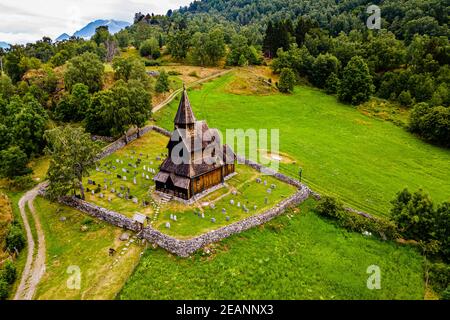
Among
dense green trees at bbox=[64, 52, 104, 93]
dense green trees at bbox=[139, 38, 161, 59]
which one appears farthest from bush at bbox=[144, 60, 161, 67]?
dense green trees at bbox=[64, 52, 104, 93]

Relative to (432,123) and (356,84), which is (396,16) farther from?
(432,123)

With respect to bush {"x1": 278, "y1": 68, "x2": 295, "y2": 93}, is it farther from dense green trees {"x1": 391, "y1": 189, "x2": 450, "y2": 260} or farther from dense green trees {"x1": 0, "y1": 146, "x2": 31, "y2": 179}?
dense green trees {"x1": 0, "y1": 146, "x2": 31, "y2": 179}

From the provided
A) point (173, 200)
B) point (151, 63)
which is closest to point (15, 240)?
point (173, 200)

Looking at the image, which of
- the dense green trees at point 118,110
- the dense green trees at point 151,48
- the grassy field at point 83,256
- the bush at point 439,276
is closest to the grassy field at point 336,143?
the bush at point 439,276

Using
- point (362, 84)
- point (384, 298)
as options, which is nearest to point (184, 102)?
point (384, 298)

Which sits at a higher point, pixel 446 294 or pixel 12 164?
pixel 12 164

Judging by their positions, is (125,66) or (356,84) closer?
(125,66)
